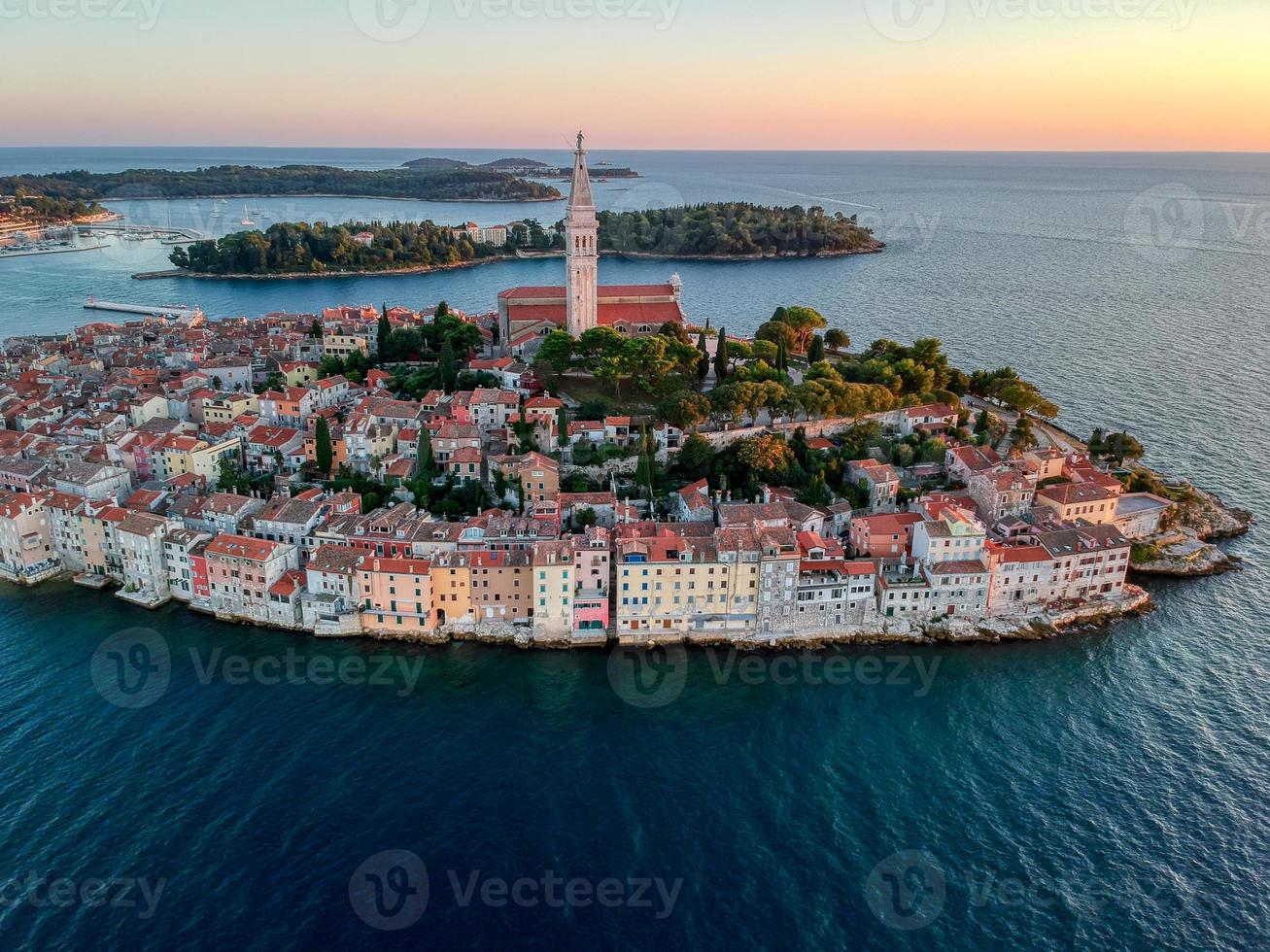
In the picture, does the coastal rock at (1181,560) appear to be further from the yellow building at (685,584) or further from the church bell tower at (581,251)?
the church bell tower at (581,251)

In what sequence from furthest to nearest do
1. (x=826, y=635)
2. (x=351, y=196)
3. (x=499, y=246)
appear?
(x=351, y=196) < (x=499, y=246) < (x=826, y=635)

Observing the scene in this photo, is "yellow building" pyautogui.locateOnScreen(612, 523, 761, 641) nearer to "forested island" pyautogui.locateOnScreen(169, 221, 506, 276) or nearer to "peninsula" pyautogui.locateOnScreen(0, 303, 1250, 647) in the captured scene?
"peninsula" pyautogui.locateOnScreen(0, 303, 1250, 647)

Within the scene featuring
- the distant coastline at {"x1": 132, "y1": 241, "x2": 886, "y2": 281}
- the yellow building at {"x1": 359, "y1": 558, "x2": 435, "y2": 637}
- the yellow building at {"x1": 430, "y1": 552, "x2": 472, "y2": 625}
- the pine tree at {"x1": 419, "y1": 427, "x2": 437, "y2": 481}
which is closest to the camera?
the yellow building at {"x1": 359, "y1": 558, "x2": 435, "y2": 637}

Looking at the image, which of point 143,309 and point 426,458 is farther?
point 143,309

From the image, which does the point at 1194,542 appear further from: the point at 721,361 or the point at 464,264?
the point at 464,264

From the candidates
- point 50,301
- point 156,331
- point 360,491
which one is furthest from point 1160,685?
point 50,301

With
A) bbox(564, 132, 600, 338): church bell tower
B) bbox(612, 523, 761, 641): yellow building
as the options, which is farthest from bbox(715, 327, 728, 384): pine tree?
bbox(612, 523, 761, 641): yellow building

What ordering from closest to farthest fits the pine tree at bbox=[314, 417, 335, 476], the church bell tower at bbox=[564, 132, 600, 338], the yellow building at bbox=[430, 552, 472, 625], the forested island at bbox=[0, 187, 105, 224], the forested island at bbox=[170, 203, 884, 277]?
the yellow building at bbox=[430, 552, 472, 625]
the pine tree at bbox=[314, 417, 335, 476]
the church bell tower at bbox=[564, 132, 600, 338]
the forested island at bbox=[170, 203, 884, 277]
the forested island at bbox=[0, 187, 105, 224]

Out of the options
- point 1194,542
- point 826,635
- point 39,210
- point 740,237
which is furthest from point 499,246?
point 1194,542
